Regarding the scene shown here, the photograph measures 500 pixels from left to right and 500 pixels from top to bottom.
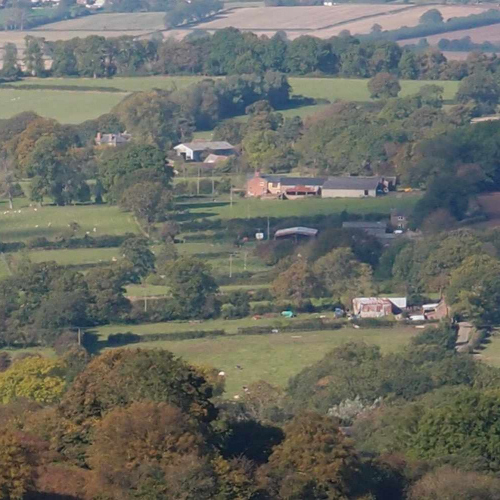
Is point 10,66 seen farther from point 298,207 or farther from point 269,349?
point 269,349

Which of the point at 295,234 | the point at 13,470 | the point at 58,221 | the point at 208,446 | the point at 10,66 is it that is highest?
the point at 13,470

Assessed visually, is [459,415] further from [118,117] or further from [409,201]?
[118,117]

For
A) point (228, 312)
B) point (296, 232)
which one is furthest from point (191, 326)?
point (296, 232)

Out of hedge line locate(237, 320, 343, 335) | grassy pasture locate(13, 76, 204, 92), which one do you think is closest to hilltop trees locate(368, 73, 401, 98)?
grassy pasture locate(13, 76, 204, 92)

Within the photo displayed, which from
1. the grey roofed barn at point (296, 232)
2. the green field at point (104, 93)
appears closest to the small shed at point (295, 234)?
the grey roofed barn at point (296, 232)

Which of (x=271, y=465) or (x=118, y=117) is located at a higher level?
(x=271, y=465)

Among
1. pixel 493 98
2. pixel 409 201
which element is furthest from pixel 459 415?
pixel 493 98
